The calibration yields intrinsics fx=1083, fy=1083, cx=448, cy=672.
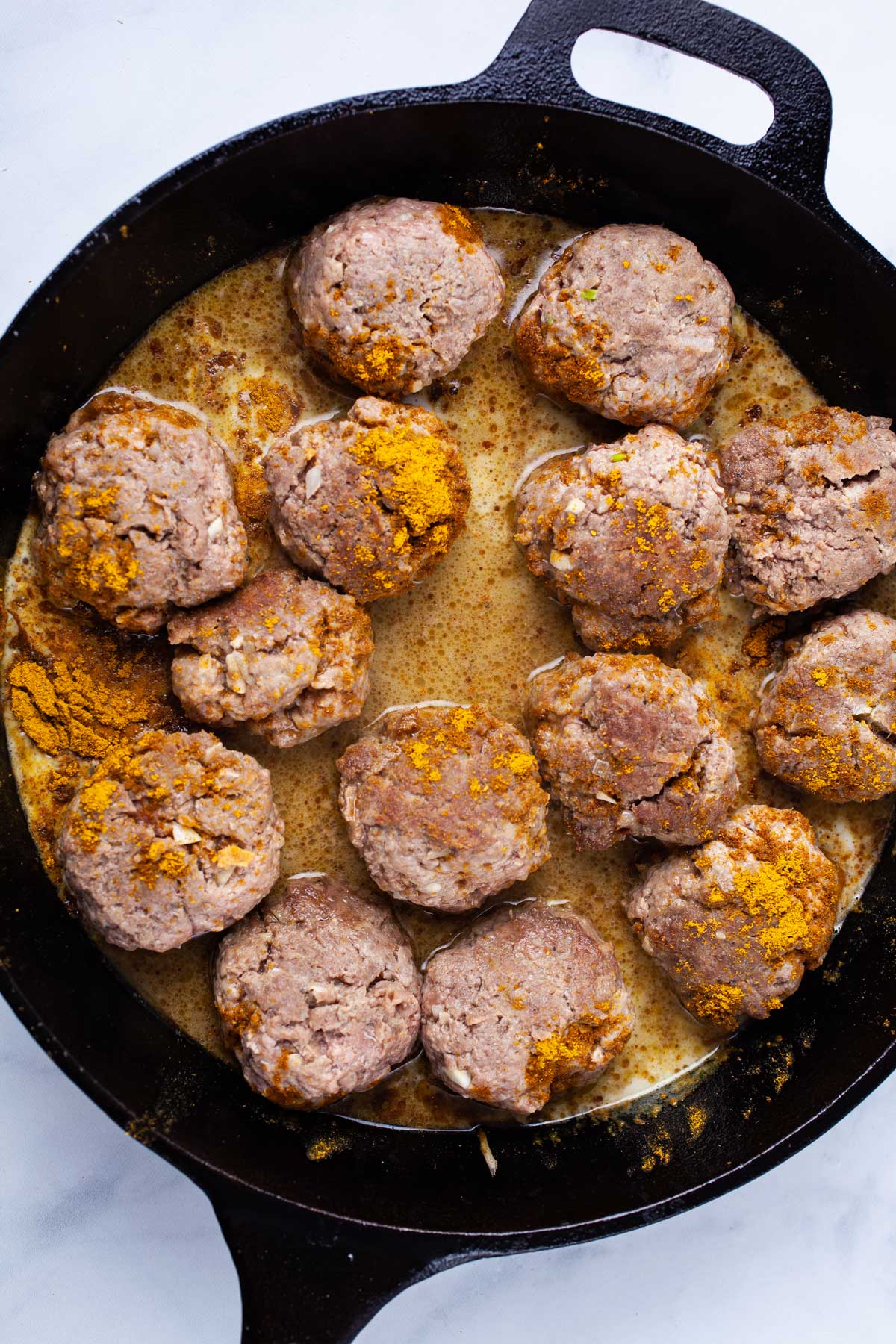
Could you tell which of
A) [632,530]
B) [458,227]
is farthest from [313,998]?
[458,227]

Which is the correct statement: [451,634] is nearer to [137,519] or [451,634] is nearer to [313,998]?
[137,519]

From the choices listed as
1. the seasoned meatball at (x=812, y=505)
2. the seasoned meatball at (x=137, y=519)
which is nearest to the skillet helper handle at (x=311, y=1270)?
the seasoned meatball at (x=137, y=519)

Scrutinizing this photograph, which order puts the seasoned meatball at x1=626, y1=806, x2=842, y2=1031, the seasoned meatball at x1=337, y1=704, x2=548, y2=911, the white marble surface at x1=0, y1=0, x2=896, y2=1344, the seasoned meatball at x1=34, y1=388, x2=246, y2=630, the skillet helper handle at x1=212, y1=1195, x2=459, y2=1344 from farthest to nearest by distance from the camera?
1. the white marble surface at x1=0, y1=0, x2=896, y2=1344
2. the seasoned meatball at x1=626, y1=806, x2=842, y2=1031
3. the seasoned meatball at x1=337, y1=704, x2=548, y2=911
4. the seasoned meatball at x1=34, y1=388, x2=246, y2=630
5. the skillet helper handle at x1=212, y1=1195, x2=459, y2=1344

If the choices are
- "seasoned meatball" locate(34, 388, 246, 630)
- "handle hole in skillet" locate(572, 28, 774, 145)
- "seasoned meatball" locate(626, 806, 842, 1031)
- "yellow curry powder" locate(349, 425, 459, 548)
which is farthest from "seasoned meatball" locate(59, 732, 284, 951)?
"handle hole in skillet" locate(572, 28, 774, 145)

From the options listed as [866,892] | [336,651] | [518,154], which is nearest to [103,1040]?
[336,651]

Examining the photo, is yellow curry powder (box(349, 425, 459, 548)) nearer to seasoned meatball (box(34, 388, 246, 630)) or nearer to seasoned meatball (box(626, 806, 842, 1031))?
seasoned meatball (box(34, 388, 246, 630))

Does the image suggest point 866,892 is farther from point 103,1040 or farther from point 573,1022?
point 103,1040
